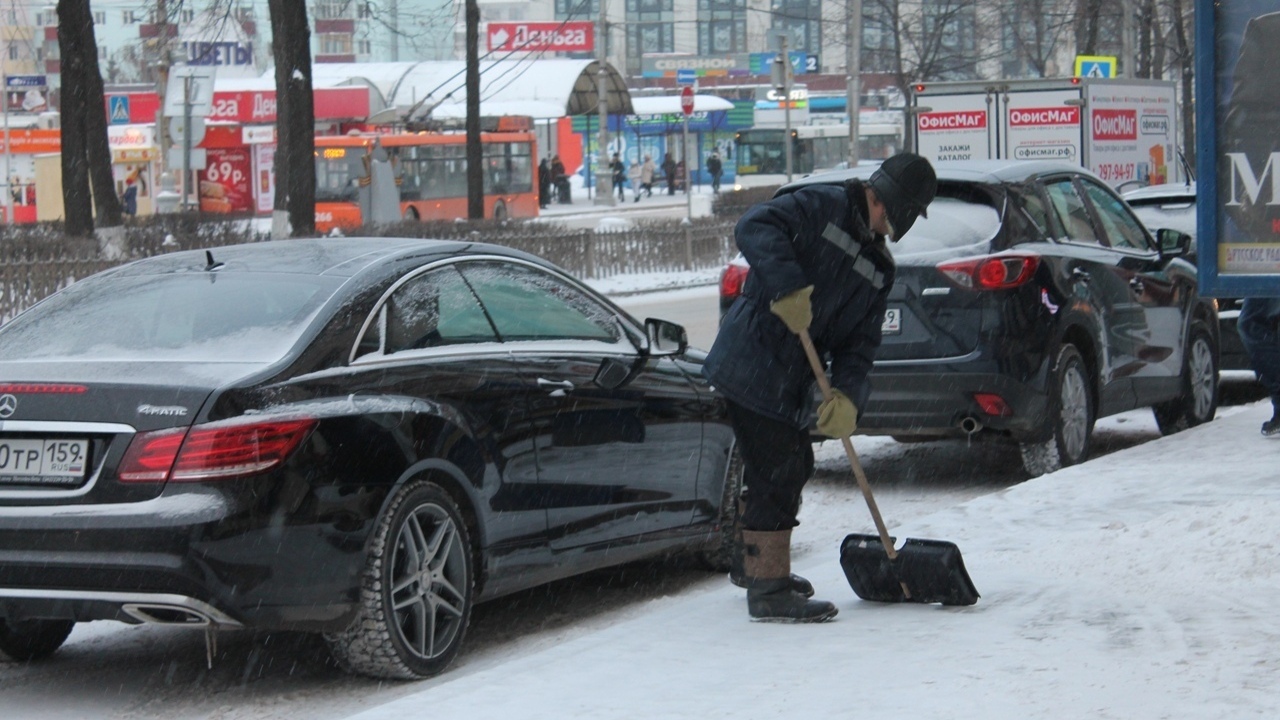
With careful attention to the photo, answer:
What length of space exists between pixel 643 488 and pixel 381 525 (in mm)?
1577

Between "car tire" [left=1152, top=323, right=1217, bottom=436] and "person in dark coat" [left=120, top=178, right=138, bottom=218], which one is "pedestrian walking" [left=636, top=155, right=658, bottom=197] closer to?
"person in dark coat" [left=120, top=178, right=138, bottom=218]

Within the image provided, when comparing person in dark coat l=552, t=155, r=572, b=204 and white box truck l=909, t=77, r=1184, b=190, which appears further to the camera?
person in dark coat l=552, t=155, r=572, b=204

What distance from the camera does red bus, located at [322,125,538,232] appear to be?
145ft

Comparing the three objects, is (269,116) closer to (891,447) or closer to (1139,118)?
(1139,118)

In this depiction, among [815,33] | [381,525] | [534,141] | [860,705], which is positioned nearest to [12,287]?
[381,525]

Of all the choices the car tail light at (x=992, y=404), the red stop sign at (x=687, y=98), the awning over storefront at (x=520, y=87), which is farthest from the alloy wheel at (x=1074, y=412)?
the awning over storefront at (x=520, y=87)

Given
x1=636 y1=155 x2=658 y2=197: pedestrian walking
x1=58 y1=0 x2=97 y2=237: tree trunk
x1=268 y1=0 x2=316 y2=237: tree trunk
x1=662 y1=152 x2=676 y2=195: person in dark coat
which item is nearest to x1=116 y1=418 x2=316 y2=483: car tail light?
x1=268 y1=0 x2=316 y2=237: tree trunk

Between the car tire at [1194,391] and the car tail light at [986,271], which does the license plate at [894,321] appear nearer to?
the car tail light at [986,271]

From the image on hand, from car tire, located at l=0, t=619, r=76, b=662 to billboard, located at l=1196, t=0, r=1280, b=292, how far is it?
4.55 metres

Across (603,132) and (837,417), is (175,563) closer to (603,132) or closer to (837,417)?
(837,417)

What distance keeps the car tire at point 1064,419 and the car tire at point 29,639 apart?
16.9ft

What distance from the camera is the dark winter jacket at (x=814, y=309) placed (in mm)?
5590

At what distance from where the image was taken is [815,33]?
13562cm

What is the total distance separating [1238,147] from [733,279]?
3359mm
